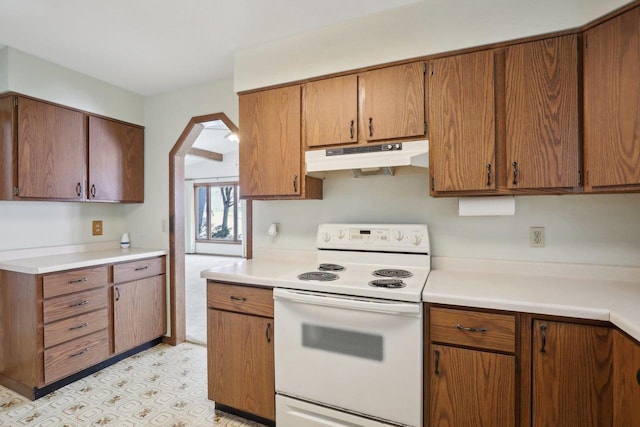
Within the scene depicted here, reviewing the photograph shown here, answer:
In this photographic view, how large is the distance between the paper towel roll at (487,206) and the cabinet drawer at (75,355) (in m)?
2.79

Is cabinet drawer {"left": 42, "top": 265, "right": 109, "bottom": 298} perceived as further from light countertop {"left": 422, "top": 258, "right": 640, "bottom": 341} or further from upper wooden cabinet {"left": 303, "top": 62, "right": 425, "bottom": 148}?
light countertop {"left": 422, "top": 258, "right": 640, "bottom": 341}

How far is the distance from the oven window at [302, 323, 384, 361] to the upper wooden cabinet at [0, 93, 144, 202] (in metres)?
2.25

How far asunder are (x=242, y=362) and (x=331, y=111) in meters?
1.61

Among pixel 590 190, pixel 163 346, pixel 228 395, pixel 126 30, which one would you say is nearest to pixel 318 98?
pixel 126 30

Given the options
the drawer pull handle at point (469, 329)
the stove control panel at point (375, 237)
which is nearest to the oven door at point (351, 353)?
the drawer pull handle at point (469, 329)

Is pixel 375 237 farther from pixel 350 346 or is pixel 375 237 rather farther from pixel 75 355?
pixel 75 355

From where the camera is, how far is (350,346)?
1.60 meters

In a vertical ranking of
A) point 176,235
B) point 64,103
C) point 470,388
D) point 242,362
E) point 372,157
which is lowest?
point 242,362

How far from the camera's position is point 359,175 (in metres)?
2.20

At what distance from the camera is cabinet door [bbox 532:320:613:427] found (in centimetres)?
124

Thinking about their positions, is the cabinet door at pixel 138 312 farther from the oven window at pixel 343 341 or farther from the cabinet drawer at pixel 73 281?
the oven window at pixel 343 341

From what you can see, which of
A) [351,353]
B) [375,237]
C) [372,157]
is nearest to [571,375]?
[351,353]

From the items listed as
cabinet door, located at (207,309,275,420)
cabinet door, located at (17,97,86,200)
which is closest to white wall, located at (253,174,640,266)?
cabinet door, located at (207,309,275,420)

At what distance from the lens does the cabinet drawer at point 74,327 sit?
7.24 feet
